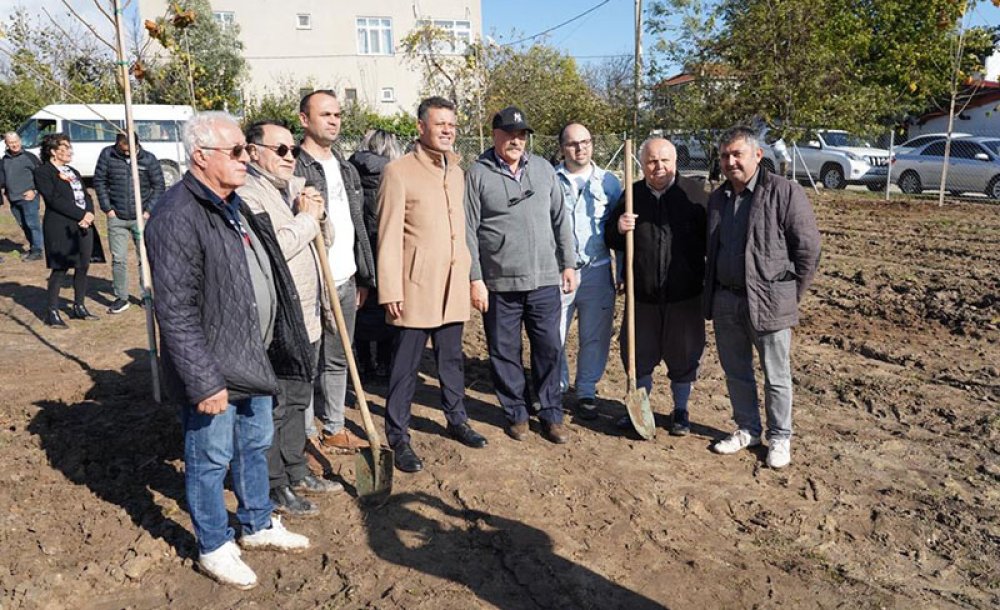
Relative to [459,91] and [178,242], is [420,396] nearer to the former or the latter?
[178,242]

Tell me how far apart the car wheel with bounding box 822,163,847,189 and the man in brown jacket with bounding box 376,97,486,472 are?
54.9 feet

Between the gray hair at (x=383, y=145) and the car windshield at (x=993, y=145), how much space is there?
598 inches

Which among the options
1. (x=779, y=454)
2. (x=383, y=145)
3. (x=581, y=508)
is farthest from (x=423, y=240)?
(x=779, y=454)

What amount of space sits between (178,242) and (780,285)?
2.93 m

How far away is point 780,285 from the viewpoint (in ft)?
13.5

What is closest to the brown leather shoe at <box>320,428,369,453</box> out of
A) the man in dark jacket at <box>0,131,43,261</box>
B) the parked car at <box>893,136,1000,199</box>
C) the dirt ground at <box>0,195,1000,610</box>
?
the dirt ground at <box>0,195,1000,610</box>

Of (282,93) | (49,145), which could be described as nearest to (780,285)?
(49,145)

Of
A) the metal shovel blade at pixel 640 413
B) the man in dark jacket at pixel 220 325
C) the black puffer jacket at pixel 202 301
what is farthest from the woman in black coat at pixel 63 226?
the metal shovel blade at pixel 640 413

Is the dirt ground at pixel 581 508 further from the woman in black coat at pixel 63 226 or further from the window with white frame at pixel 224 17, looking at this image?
the window with white frame at pixel 224 17

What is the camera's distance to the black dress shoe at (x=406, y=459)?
4281mm

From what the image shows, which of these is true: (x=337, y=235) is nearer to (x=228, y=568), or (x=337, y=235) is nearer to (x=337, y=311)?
(x=337, y=311)

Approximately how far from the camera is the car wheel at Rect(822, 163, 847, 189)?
18734 millimetres

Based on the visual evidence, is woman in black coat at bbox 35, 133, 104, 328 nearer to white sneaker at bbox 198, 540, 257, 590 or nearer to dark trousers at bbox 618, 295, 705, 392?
white sneaker at bbox 198, 540, 257, 590

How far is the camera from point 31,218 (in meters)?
11.0
